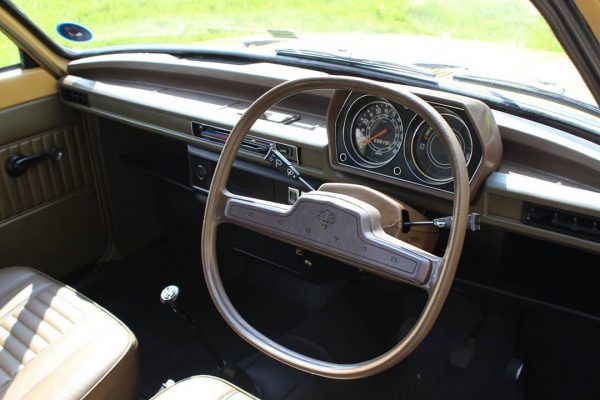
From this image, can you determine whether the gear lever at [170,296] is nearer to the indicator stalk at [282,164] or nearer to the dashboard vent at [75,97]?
the indicator stalk at [282,164]

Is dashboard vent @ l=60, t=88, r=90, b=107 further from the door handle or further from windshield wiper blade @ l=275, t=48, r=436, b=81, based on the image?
windshield wiper blade @ l=275, t=48, r=436, b=81

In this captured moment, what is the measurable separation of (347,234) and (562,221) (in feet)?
1.70

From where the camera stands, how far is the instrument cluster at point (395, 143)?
1.48 m

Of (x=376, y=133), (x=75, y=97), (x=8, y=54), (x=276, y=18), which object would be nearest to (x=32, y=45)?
(x=8, y=54)

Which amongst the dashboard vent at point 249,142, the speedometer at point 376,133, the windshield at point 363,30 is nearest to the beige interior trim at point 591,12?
the windshield at point 363,30

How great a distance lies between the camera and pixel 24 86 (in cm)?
234

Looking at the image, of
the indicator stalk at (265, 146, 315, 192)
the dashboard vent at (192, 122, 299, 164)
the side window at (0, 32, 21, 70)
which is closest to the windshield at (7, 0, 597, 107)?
the side window at (0, 32, 21, 70)

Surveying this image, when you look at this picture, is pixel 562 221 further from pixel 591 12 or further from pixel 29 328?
pixel 29 328

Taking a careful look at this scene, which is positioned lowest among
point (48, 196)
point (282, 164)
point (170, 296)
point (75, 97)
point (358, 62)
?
point (48, 196)

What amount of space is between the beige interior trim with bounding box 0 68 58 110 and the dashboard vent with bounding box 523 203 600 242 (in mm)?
1872

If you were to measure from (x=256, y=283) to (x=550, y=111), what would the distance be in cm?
145

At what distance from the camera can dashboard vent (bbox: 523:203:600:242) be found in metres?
1.38

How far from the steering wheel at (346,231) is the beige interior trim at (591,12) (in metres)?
0.35

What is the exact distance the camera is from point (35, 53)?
239 cm
